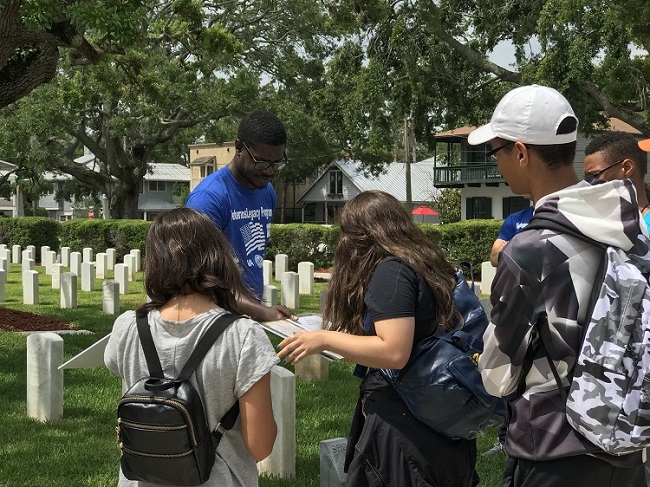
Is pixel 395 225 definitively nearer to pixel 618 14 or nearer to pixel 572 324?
pixel 572 324

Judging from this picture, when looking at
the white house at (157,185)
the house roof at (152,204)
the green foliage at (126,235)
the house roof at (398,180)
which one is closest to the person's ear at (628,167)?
the green foliage at (126,235)

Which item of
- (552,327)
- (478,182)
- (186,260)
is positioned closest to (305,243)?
(478,182)

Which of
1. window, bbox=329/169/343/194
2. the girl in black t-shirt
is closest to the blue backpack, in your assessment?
the girl in black t-shirt

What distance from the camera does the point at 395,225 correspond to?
123 inches

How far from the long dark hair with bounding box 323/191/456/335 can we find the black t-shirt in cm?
3

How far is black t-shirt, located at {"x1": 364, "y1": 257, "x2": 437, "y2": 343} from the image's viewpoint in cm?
294

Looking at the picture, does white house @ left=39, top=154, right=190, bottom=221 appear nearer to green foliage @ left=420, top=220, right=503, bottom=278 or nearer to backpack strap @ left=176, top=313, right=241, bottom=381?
green foliage @ left=420, top=220, right=503, bottom=278

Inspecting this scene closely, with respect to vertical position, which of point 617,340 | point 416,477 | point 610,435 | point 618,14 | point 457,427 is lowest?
point 416,477

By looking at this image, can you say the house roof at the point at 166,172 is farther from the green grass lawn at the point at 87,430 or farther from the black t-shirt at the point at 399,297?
the black t-shirt at the point at 399,297

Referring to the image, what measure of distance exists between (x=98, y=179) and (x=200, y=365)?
3570 centimetres

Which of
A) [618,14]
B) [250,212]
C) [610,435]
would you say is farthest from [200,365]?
[618,14]

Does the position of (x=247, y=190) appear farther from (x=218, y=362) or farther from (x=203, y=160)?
(x=203, y=160)

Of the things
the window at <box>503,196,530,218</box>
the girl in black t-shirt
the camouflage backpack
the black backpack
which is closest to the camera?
the camouflage backpack

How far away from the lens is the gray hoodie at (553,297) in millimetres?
2316
